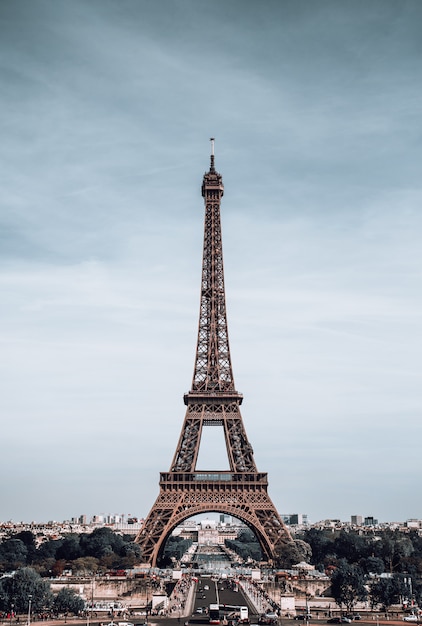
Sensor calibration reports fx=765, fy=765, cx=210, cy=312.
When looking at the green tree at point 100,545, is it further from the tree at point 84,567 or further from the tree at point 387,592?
the tree at point 387,592

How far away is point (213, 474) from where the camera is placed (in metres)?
97.8

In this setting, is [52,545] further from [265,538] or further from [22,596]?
[22,596]

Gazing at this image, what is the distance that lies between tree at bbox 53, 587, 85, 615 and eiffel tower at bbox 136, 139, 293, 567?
20.8 meters

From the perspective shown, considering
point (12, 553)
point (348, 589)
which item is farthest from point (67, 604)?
point (12, 553)

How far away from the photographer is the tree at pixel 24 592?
6975cm

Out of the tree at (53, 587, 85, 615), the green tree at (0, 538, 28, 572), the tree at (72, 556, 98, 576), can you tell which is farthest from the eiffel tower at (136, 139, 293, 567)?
the green tree at (0, 538, 28, 572)

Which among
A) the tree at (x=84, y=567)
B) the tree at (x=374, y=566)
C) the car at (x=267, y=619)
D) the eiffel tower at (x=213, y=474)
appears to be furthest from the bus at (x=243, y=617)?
the tree at (x=374, y=566)

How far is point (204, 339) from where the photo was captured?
106875 mm

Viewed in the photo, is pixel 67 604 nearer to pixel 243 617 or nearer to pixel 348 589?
pixel 243 617

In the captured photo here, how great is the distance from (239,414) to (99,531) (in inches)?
1956

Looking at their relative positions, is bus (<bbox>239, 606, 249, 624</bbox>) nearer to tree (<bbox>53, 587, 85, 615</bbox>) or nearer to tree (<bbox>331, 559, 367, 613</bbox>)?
tree (<bbox>331, 559, 367, 613</bbox>)

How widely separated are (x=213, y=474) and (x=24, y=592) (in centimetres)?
3320

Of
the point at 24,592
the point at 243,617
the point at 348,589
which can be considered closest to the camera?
the point at 243,617

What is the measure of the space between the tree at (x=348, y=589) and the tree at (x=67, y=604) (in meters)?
25.4
